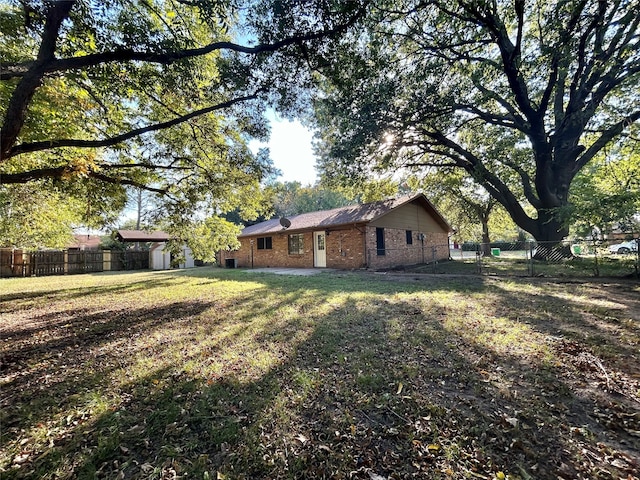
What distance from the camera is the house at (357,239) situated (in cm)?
1369

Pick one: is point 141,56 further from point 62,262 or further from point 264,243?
point 62,262

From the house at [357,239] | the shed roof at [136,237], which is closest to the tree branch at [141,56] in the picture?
the house at [357,239]

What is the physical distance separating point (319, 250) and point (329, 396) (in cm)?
1283

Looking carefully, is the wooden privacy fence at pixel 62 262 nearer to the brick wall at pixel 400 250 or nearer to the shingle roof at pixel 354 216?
the shingle roof at pixel 354 216

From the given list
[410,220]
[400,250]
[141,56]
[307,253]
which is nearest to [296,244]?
[307,253]

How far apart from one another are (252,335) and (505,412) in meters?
3.31

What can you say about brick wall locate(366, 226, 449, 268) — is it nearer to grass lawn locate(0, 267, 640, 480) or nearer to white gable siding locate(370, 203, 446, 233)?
white gable siding locate(370, 203, 446, 233)

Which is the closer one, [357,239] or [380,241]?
[357,239]

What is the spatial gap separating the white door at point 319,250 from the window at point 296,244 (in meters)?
1.04

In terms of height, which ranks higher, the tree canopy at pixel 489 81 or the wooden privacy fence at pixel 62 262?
the tree canopy at pixel 489 81

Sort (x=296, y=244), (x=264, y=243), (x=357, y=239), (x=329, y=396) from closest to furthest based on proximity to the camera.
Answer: (x=329, y=396), (x=357, y=239), (x=296, y=244), (x=264, y=243)

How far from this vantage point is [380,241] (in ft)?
46.8

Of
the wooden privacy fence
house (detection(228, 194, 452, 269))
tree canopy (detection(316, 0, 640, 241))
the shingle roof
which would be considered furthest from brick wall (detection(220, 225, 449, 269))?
the wooden privacy fence

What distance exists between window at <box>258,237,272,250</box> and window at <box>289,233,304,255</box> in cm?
195
